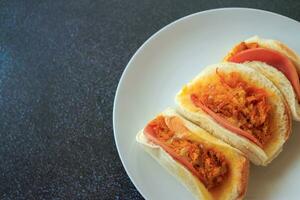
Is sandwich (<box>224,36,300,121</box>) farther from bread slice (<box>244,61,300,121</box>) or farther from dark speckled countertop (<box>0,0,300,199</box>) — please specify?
dark speckled countertop (<box>0,0,300,199</box>)

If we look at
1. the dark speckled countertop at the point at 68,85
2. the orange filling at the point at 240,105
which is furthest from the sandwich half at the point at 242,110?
the dark speckled countertop at the point at 68,85

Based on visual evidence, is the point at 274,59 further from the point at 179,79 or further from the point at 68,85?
the point at 68,85

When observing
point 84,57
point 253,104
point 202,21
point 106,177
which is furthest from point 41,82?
point 253,104

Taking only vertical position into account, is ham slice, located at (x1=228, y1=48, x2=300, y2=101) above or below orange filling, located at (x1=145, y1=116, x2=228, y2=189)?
above

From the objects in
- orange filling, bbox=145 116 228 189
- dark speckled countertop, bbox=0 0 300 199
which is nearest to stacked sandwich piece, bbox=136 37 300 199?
orange filling, bbox=145 116 228 189

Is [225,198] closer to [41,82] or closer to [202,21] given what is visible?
[202,21]

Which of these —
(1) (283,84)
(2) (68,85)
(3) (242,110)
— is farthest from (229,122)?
(2) (68,85)

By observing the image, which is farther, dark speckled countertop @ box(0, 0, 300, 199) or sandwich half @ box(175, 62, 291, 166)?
dark speckled countertop @ box(0, 0, 300, 199)

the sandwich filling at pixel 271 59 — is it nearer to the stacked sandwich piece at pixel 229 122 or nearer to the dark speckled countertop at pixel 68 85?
the stacked sandwich piece at pixel 229 122
